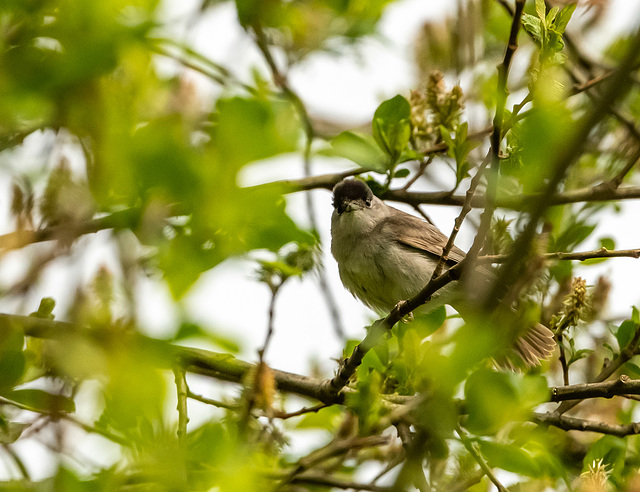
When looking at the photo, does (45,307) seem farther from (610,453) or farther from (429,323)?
(610,453)

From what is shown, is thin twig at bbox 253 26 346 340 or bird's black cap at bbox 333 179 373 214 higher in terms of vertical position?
bird's black cap at bbox 333 179 373 214

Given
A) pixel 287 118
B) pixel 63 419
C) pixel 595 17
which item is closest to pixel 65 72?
pixel 287 118

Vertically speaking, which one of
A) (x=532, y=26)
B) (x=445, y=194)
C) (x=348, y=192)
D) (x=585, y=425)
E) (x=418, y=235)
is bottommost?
(x=585, y=425)

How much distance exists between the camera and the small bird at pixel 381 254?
4754 millimetres

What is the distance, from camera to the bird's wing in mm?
Result: 4980

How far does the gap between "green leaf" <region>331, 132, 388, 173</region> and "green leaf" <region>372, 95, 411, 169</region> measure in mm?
40

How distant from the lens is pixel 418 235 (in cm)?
513

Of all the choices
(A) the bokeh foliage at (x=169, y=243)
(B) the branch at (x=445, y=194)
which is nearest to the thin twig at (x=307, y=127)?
(B) the branch at (x=445, y=194)

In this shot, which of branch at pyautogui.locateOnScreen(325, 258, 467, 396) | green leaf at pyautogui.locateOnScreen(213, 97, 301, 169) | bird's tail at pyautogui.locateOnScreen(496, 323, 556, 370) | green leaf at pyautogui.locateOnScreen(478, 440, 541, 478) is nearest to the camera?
green leaf at pyautogui.locateOnScreen(213, 97, 301, 169)

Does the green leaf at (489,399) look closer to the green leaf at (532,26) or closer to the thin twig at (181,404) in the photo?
the thin twig at (181,404)

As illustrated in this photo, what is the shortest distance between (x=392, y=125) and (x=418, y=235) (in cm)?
209

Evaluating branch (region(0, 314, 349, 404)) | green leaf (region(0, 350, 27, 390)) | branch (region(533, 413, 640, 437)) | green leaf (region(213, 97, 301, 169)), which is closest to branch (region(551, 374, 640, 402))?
branch (region(533, 413, 640, 437))

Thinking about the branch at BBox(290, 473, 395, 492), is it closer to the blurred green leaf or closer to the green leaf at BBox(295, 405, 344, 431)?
the green leaf at BBox(295, 405, 344, 431)

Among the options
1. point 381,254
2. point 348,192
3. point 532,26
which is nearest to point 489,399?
point 532,26
